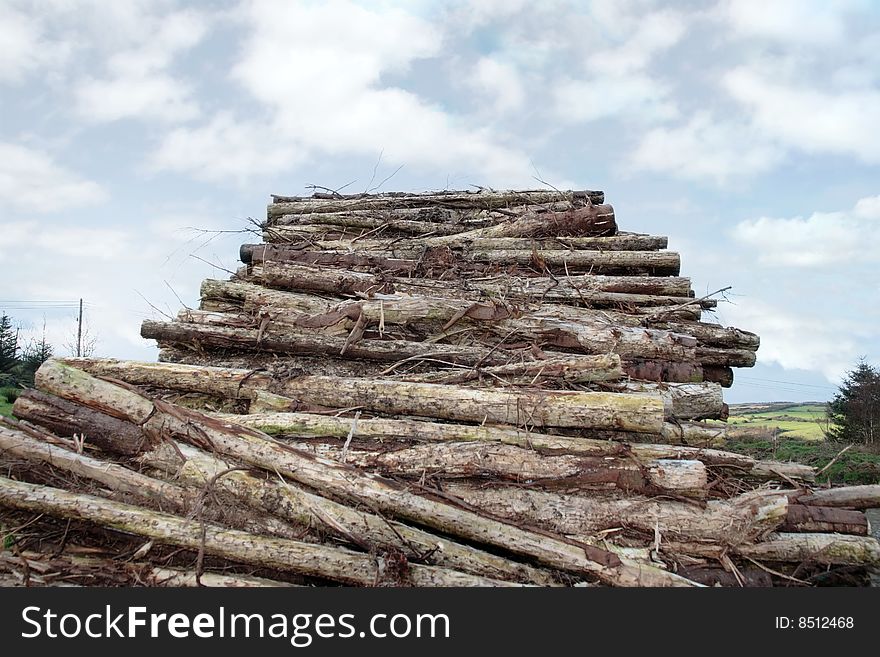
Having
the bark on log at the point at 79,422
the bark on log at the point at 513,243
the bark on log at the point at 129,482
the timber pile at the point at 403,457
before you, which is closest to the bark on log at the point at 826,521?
the timber pile at the point at 403,457

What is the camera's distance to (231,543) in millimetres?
3865

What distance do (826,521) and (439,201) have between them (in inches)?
242

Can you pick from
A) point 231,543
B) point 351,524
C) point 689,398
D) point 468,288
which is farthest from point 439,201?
point 231,543

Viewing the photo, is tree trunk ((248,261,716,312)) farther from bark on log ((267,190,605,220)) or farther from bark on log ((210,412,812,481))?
bark on log ((267,190,605,220))

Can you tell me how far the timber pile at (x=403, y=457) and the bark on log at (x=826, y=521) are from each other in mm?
16

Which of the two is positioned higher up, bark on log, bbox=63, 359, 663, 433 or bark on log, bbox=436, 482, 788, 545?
bark on log, bbox=63, 359, 663, 433

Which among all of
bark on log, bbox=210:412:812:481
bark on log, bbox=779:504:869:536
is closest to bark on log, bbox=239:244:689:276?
bark on log, bbox=210:412:812:481

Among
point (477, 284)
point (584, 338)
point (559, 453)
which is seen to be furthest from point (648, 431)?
point (477, 284)

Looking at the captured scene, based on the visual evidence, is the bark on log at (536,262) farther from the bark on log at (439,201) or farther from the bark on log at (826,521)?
the bark on log at (826,521)

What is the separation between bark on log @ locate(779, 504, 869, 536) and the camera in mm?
4773

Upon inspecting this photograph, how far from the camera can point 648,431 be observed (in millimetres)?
4730

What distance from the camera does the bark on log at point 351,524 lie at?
392cm

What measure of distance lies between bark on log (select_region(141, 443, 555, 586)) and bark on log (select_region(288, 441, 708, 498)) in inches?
15.7

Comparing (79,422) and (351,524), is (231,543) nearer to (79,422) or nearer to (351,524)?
(351,524)
